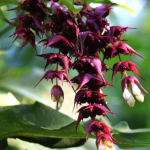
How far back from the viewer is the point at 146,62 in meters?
1.62

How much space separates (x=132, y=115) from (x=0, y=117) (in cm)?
124

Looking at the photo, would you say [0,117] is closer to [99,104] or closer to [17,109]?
[17,109]

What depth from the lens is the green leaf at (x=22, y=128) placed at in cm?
60

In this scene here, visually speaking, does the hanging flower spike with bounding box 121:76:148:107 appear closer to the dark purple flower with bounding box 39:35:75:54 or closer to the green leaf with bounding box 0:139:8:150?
the dark purple flower with bounding box 39:35:75:54

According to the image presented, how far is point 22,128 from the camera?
63cm

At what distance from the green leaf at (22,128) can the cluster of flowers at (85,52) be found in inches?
4.6

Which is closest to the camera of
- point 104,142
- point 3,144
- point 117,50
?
point 104,142

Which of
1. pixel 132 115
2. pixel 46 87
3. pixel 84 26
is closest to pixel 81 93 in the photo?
pixel 84 26

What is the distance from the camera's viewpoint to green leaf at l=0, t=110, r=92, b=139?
598mm

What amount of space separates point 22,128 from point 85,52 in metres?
0.26

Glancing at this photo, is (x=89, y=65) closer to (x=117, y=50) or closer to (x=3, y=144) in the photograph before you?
(x=117, y=50)

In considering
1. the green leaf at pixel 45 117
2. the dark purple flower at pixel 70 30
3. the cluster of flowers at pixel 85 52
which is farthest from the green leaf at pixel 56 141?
the dark purple flower at pixel 70 30

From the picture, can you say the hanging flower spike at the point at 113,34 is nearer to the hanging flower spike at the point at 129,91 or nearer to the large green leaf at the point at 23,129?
the hanging flower spike at the point at 129,91

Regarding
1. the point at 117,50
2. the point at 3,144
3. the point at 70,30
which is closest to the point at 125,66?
the point at 117,50
